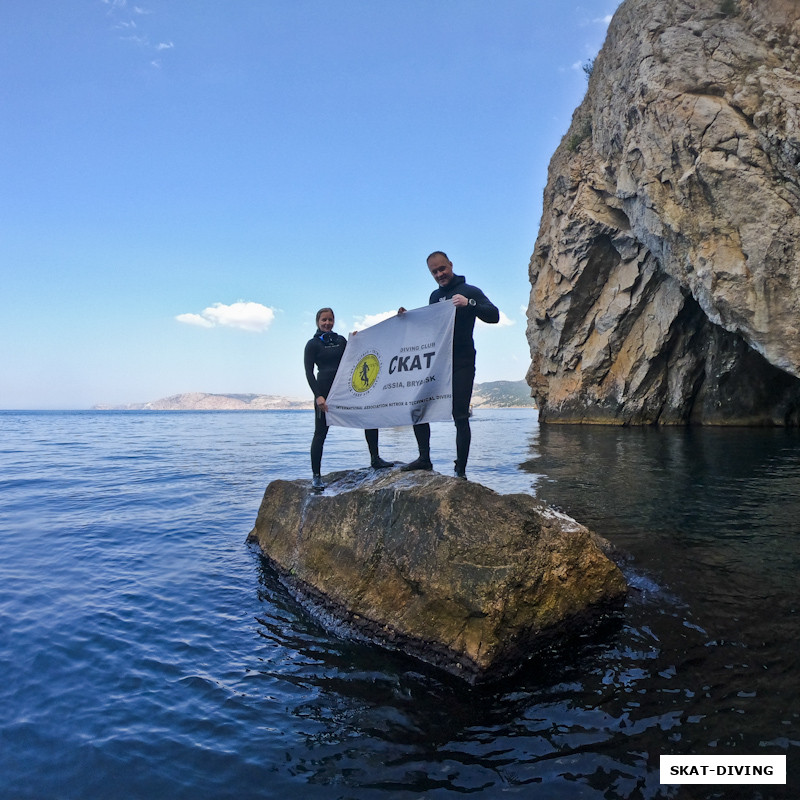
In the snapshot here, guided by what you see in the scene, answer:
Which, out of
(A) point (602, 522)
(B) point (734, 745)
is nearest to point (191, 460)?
(A) point (602, 522)

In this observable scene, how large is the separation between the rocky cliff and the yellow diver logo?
17459 mm

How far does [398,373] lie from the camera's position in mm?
6738

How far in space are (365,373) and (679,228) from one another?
18919 mm

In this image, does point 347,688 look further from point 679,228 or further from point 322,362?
point 679,228

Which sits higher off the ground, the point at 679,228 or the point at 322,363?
the point at 679,228

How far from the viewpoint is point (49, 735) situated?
11.7 ft

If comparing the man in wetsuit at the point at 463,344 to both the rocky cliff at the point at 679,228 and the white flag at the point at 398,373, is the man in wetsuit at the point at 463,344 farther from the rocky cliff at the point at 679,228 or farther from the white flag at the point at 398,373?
the rocky cliff at the point at 679,228

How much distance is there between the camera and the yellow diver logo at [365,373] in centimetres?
707

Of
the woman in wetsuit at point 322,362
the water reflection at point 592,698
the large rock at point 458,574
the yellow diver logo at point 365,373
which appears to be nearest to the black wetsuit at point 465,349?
the large rock at point 458,574

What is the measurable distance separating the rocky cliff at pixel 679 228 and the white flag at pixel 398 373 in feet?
56.5

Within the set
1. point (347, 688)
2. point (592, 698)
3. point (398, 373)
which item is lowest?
point (347, 688)

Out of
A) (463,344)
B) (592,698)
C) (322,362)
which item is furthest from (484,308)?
(592,698)

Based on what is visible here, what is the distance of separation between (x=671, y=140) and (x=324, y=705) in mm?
23534

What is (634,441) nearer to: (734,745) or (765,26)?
(765,26)
